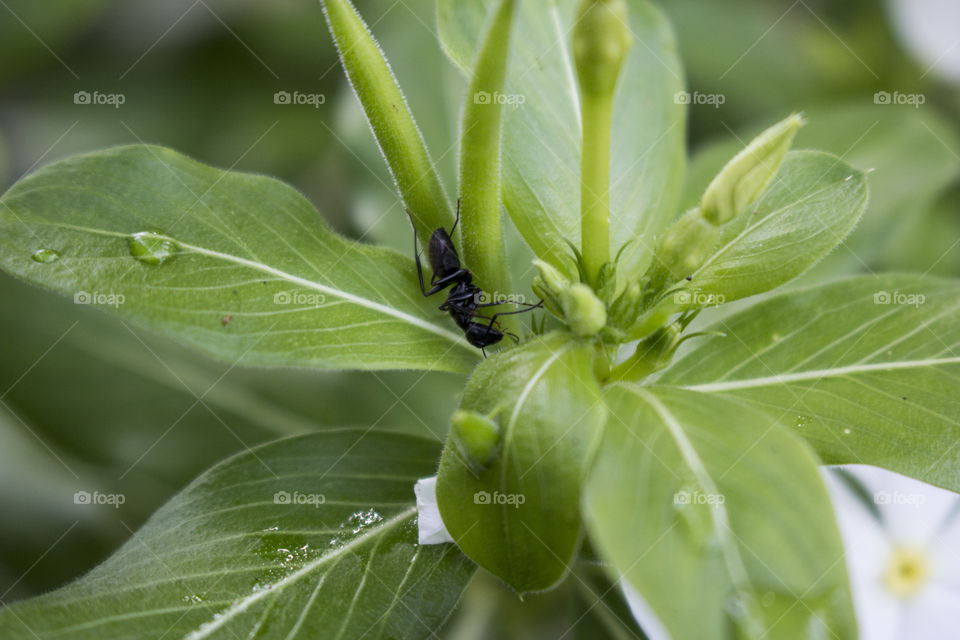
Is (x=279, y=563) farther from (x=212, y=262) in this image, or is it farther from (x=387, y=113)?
(x=387, y=113)

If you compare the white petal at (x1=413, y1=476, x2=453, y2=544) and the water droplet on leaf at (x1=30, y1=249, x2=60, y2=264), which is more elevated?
the water droplet on leaf at (x1=30, y1=249, x2=60, y2=264)

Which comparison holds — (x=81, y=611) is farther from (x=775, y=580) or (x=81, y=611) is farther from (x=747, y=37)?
(x=747, y=37)

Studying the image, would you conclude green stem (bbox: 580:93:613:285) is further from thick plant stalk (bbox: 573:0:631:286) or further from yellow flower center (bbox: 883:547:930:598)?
yellow flower center (bbox: 883:547:930:598)

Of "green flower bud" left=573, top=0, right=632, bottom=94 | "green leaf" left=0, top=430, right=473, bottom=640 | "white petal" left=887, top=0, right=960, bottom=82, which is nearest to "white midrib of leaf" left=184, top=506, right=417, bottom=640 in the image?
"green leaf" left=0, top=430, right=473, bottom=640

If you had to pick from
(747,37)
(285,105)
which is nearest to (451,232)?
(285,105)

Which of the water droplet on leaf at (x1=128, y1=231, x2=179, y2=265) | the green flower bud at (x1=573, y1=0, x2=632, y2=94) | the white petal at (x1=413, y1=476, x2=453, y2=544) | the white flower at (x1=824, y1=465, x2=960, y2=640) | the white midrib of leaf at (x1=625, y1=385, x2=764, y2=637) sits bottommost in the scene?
the white flower at (x1=824, y1=465, x2=960, y2=640)
